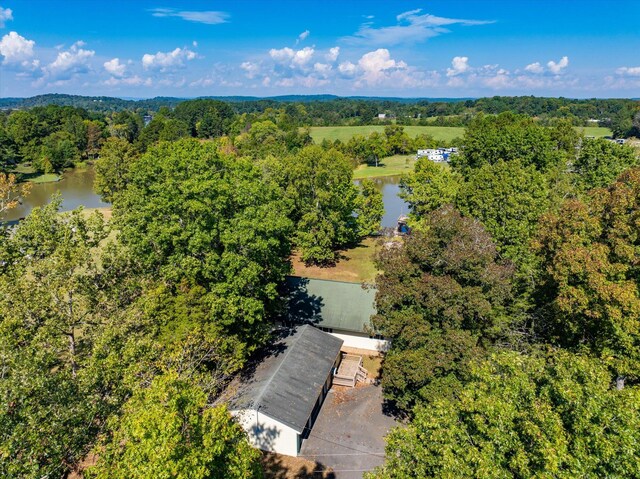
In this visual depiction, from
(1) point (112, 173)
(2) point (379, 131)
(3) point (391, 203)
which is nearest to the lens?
(1) point (112, 173)

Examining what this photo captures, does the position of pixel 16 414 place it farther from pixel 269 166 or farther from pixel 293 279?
pixel 269 166

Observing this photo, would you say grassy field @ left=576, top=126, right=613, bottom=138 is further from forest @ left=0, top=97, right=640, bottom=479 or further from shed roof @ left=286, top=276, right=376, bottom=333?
shed roof @ left=286, top=276, right=376, bottom=333

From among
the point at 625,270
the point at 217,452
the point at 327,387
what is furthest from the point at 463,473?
the point at 327,387

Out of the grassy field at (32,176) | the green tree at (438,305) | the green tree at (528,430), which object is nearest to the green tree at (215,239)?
the green tree at (438,305)

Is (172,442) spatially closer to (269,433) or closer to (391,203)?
(269,433)

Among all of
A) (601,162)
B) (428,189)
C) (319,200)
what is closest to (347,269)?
(319,200)
